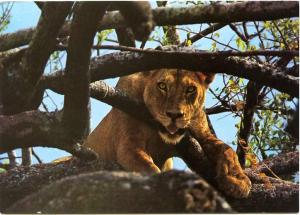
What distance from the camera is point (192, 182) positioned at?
1.95 meters

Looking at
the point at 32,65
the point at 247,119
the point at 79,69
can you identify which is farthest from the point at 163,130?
the point at 32,65

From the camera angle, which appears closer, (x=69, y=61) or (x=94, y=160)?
(x=69, y=61)

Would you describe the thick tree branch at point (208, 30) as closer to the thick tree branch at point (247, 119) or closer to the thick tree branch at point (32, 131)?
the thick tree branch at point (247, 119)

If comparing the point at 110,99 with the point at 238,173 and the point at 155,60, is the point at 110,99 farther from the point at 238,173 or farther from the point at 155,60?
the point at 238,173

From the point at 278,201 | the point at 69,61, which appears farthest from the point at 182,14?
the point at 278,201

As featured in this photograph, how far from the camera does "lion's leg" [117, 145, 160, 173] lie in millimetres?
2762

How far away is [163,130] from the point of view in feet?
9.27

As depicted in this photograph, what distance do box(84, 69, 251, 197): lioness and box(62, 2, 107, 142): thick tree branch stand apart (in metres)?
0.15

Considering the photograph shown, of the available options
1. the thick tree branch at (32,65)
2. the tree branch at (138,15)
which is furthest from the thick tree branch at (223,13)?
the tree branch at (138,15)

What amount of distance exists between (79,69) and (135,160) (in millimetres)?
509

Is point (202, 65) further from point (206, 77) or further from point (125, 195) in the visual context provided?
point (125, 195)

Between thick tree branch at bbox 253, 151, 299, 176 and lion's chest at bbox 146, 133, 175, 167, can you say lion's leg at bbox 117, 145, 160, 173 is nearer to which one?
lion's chest at bbox 146, 133, 175, 167

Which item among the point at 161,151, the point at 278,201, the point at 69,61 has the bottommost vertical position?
the point at 278,201

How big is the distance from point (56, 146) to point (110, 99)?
0.99ft
